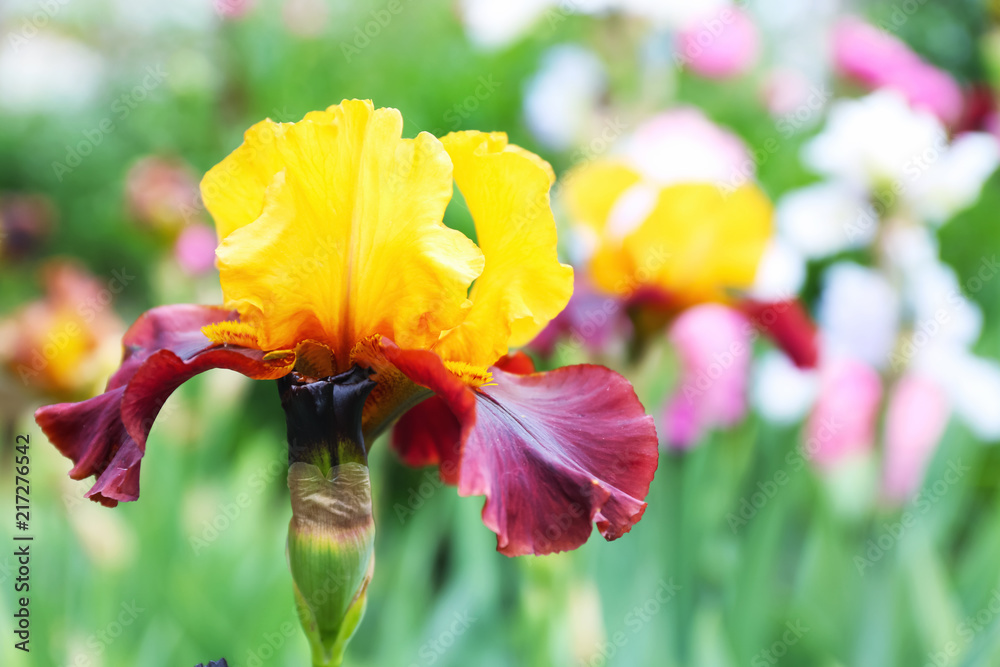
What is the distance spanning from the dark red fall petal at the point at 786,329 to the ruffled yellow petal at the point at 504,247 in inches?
46.0

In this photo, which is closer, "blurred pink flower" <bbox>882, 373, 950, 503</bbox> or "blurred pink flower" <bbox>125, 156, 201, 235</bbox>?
"blurred pink flower" <bbox>882, 373, 950, 503</bbox>

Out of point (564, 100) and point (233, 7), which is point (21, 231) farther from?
point (564, 100)

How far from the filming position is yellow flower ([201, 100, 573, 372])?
0.58 meters

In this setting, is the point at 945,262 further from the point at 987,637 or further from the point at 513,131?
the point at 987,637

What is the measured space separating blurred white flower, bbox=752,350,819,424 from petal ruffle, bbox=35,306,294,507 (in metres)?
1.62

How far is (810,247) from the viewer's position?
201cm

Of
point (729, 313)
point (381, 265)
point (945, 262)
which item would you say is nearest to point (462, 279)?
point (381, 265)

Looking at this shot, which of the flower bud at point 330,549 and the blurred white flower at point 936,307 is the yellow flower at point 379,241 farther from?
the blurred white flower at point 936,307

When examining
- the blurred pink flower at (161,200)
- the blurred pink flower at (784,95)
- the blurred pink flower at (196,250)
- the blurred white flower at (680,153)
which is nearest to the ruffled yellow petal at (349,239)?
the blurred white flower at (680,153)

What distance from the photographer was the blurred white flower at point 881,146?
74.3 inches

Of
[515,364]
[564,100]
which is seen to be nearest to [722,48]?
[564,100]

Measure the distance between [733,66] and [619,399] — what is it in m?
3.09

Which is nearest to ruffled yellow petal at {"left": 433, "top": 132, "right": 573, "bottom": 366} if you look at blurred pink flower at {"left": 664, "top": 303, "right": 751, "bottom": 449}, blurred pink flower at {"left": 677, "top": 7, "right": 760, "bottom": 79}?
blurred pink flower at {"left": 664, "top": 303, "right": 751, "bottom": 449}

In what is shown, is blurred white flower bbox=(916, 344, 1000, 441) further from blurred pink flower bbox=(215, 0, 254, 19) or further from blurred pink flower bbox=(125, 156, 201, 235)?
blurred pink flower bbox=(215, 0, 254, 19)
